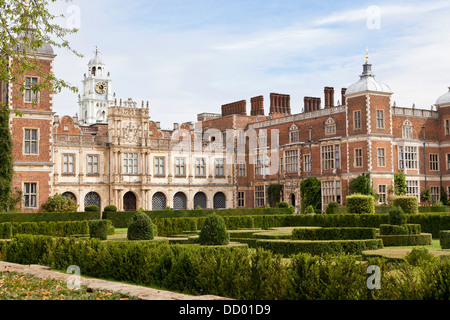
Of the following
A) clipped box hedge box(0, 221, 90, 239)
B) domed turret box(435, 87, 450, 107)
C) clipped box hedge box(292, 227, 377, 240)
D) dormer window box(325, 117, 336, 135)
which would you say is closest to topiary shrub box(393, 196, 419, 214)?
clipped box hedge box(292, 227, 377, 240)

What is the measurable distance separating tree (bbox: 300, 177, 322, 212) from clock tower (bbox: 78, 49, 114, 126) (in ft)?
179

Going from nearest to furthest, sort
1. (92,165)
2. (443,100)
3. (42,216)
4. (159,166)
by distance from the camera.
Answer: (42,216) < (443,100) < (92,165) < (159,166)

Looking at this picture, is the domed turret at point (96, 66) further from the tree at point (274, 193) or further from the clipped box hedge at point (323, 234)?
the clipped box hedge at point (323, 234)

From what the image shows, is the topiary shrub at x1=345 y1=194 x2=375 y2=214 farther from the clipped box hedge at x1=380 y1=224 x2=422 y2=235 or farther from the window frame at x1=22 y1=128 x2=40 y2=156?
the window frame at x1=22 y1=128 x2=40 y2=156

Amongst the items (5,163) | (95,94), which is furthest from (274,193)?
Answer: (95,94)

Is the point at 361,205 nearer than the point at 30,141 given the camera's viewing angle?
Yes

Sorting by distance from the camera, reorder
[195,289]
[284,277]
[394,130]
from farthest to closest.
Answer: [394,130] < [195,289] < [284,277]

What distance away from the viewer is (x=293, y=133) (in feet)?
149

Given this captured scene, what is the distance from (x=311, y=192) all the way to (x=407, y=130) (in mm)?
8684

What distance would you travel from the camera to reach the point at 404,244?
66.8 ft

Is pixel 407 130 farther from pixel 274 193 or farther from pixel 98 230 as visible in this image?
pixel 98 230
